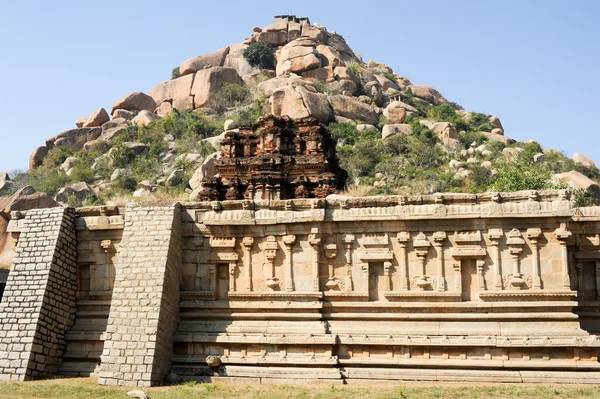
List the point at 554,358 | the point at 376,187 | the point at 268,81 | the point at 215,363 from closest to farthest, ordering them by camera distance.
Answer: the point at 554,358 → the point at 215,363 → the point at 376,187 → the point at 268,81

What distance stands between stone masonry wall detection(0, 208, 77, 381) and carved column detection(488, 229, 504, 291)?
9879 millimetres

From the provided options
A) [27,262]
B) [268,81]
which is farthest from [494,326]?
[268,81]

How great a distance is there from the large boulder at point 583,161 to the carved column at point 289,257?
5475 cm

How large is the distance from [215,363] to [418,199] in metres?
5.71

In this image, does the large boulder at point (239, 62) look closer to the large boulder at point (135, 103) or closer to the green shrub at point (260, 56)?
the green shrub at point (260, 56)

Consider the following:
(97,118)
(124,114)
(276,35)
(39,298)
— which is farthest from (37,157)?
(39,298)

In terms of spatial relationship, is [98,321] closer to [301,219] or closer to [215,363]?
[215,363]

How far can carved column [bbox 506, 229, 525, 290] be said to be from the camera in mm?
15195

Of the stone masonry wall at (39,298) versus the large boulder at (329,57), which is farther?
the large boulder at (329,57)

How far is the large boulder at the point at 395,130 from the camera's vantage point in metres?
68.2

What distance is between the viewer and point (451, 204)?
15.7 m

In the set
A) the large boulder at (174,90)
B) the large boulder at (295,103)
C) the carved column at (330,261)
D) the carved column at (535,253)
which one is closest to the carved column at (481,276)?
the carved column at (535,253)

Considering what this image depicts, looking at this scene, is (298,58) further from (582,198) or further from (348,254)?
(348,254)

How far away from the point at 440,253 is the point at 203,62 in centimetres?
7141
